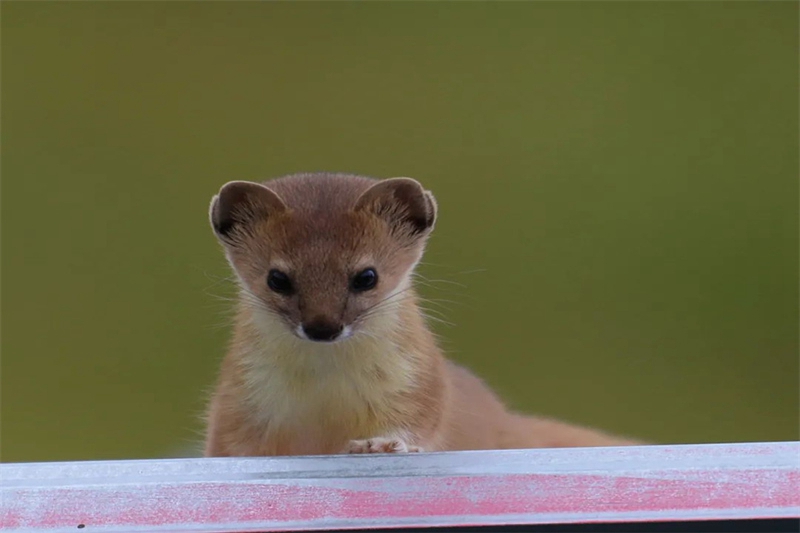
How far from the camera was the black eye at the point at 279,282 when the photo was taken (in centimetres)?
129

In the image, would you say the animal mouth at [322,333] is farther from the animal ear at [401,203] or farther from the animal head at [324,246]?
the animal ear at [401,203]

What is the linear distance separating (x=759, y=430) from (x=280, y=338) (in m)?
1.33

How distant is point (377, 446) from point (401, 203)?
0.34 m

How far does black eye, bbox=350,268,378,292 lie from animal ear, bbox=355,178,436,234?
0.29 feet

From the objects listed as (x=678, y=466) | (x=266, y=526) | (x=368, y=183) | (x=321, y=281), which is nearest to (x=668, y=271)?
(x=368, y=183)

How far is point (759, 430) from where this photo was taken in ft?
7.46

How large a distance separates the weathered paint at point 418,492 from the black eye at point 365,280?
1.24 ft

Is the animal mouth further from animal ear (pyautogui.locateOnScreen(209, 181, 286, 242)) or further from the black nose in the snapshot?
animal ear (pyautogui.locateOnScreen(209, 181, 286, 242))

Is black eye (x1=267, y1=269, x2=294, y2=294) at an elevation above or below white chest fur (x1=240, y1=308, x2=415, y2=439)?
above

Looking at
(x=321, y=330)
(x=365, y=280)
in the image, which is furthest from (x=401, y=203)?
(x=321, y=330)

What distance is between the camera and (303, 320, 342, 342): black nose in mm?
1224

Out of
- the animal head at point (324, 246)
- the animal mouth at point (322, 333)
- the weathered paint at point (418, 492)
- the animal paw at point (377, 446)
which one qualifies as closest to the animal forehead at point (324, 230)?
the animal head at point (324, 246)

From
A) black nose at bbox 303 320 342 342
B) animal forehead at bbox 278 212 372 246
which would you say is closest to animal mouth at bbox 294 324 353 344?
black nose at bbox 303 320 342 342

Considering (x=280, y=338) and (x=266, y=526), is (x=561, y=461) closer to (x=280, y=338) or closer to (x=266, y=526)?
(x=266, y=526)
